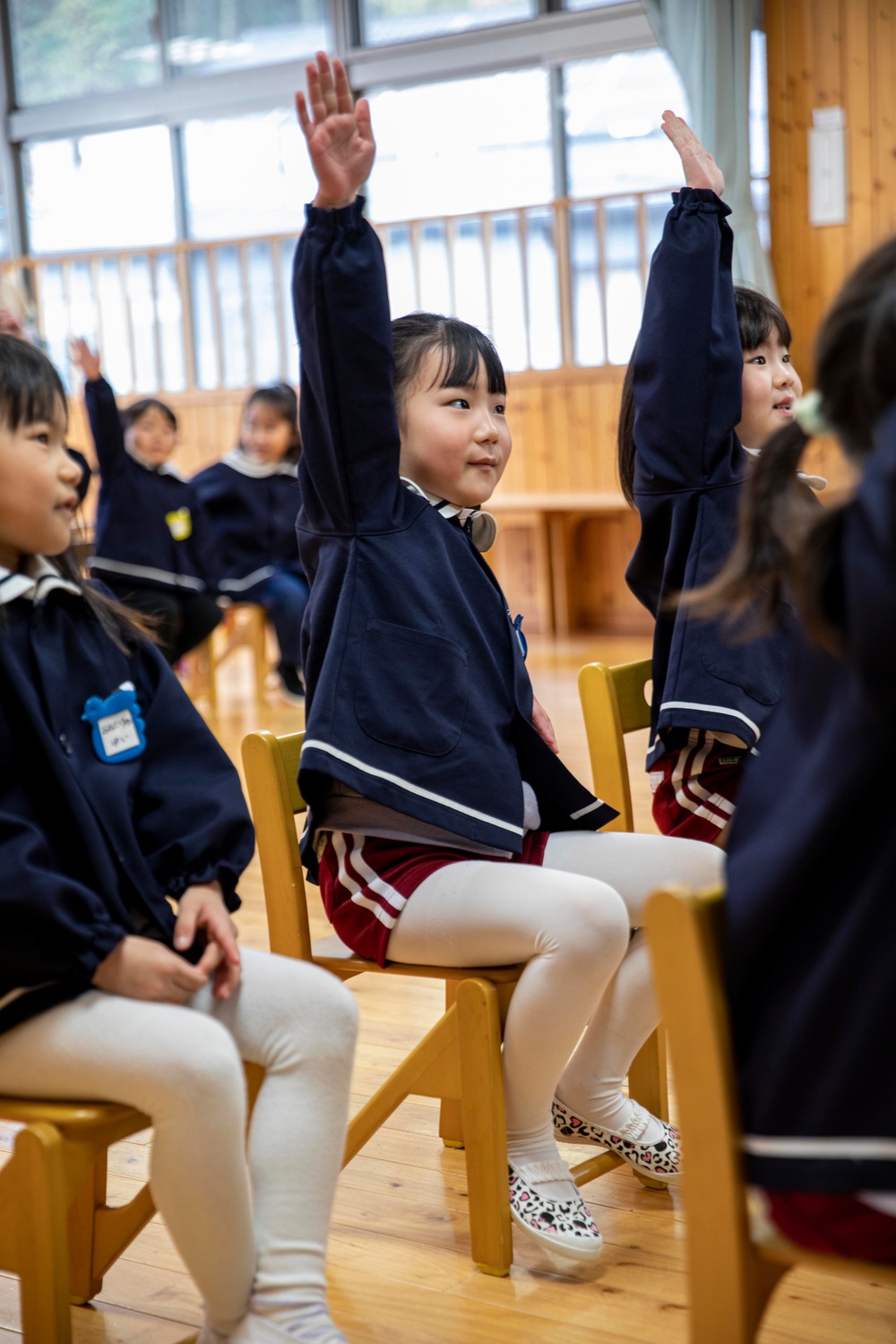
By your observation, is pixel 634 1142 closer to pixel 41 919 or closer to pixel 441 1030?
pixel 441 1030

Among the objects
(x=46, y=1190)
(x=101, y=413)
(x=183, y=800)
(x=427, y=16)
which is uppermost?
(x=427, y=16)

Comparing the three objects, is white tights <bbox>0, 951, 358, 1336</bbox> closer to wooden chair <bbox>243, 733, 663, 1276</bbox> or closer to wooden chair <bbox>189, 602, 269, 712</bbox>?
wooden chair <bbox>243, 733, 663, 1276</bbox>

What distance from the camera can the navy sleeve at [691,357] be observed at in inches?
63.2

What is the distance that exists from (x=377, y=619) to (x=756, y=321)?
2.22 feet

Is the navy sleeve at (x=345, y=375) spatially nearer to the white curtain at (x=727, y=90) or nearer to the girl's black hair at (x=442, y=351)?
the girl's black hair at (x=442, y=351)

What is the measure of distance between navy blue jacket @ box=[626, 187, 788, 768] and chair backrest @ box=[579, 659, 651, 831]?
0.06 meters

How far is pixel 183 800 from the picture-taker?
1.27 meters

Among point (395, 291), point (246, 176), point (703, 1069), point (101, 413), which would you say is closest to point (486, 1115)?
point (703, 1069)

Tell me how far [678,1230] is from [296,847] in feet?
1.89

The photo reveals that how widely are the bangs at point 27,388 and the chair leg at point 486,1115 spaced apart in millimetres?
679

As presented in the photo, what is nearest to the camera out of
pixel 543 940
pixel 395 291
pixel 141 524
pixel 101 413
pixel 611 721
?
pixel 543 940

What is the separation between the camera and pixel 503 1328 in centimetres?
129

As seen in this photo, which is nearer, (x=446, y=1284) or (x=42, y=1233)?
(x=42, y=1233)

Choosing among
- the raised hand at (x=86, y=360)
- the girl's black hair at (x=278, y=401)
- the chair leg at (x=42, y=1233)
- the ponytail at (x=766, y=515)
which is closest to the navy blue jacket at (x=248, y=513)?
the girl's black hair at (x=278, y=401)
